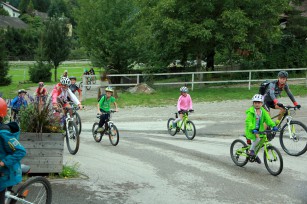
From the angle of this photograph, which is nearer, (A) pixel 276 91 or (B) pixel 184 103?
(A) pixel 276 91

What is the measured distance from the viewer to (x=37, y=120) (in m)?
8.11

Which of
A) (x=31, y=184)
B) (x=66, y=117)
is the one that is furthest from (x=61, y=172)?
(x=66, y=117)

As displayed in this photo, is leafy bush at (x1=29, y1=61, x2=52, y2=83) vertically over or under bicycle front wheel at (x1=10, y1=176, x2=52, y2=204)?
over

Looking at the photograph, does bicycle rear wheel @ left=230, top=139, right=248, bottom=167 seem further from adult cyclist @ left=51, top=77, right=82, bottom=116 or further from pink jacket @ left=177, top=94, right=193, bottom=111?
pink jacket @ left=177, top=94, right=193, bottom=111

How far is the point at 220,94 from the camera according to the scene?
25.3 m

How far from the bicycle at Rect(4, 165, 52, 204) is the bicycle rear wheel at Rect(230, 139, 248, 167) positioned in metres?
4.91

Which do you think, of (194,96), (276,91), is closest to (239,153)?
(276,91)

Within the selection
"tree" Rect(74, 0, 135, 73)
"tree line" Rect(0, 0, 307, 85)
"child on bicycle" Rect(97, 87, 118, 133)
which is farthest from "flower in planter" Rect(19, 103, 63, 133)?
"tree" Rect(74, 0, 135, 73)

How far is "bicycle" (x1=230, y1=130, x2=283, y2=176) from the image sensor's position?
8.89 m

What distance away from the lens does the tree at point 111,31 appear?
3278 cm

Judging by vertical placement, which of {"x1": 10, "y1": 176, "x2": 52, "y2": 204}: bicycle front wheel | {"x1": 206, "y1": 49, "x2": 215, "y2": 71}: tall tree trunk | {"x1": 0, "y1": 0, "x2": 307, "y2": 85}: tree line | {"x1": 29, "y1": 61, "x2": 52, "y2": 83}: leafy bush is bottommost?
{"x1": 10, "y1": 176, "x2": 52, "y2": 204}: bicycle front wheel

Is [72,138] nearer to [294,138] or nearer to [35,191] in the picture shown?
[294,138]

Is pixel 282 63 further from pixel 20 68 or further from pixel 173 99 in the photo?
pixel 20 68

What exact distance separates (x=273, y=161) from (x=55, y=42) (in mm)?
38852
